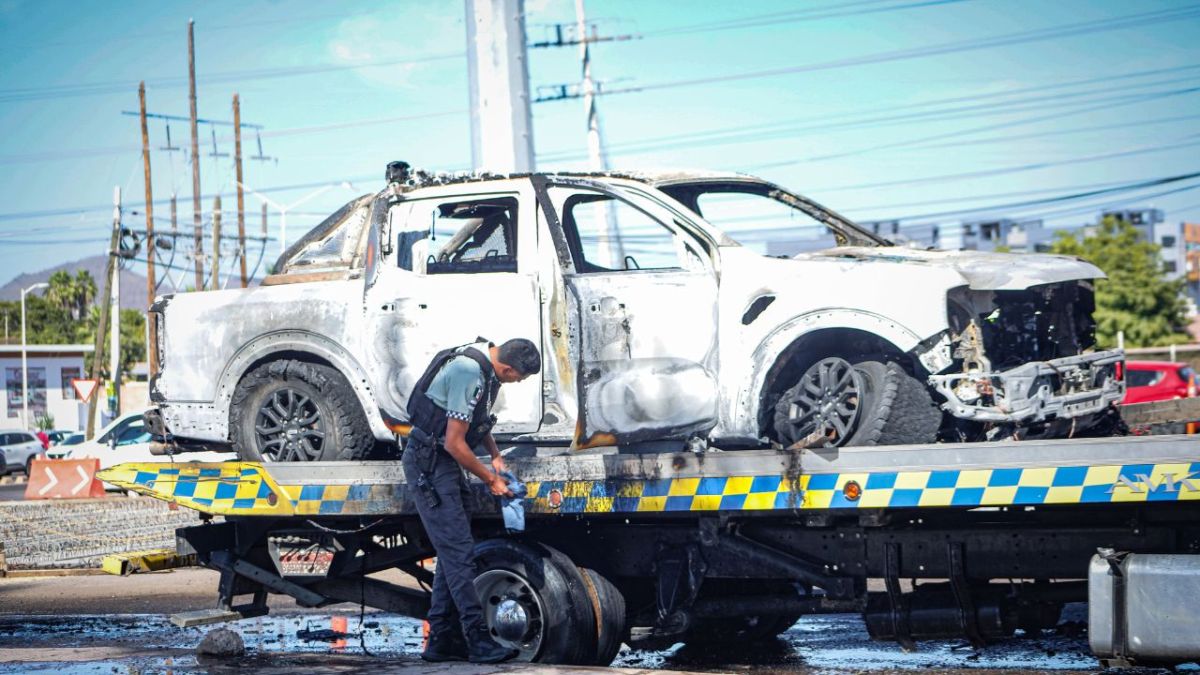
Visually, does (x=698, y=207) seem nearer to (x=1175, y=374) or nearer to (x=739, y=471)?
(x=739, y=471)

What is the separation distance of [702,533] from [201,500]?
2789 mm

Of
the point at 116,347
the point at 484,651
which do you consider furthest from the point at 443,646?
the point at 116,347

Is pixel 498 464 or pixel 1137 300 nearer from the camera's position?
pixel 498 464

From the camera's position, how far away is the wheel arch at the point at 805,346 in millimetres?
6336

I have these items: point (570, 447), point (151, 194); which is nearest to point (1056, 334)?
point (570, 447)

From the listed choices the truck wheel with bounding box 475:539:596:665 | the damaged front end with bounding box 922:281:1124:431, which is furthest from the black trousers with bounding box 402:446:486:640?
the damaged front end with bounding box 922:281:1124:431

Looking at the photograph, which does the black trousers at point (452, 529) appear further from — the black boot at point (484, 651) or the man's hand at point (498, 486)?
the man's hand at point (498, 486)

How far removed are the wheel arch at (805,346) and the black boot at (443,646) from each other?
76.8 inches

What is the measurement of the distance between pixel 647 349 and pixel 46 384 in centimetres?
6859

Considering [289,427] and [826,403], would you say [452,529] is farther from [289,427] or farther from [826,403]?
[826,403]

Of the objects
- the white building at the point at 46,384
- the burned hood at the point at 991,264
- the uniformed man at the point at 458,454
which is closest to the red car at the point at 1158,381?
the burned hood at the point at 991,264

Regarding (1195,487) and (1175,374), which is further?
(1175,374)

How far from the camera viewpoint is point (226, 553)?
7508 mm

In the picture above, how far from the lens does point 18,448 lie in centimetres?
3925
